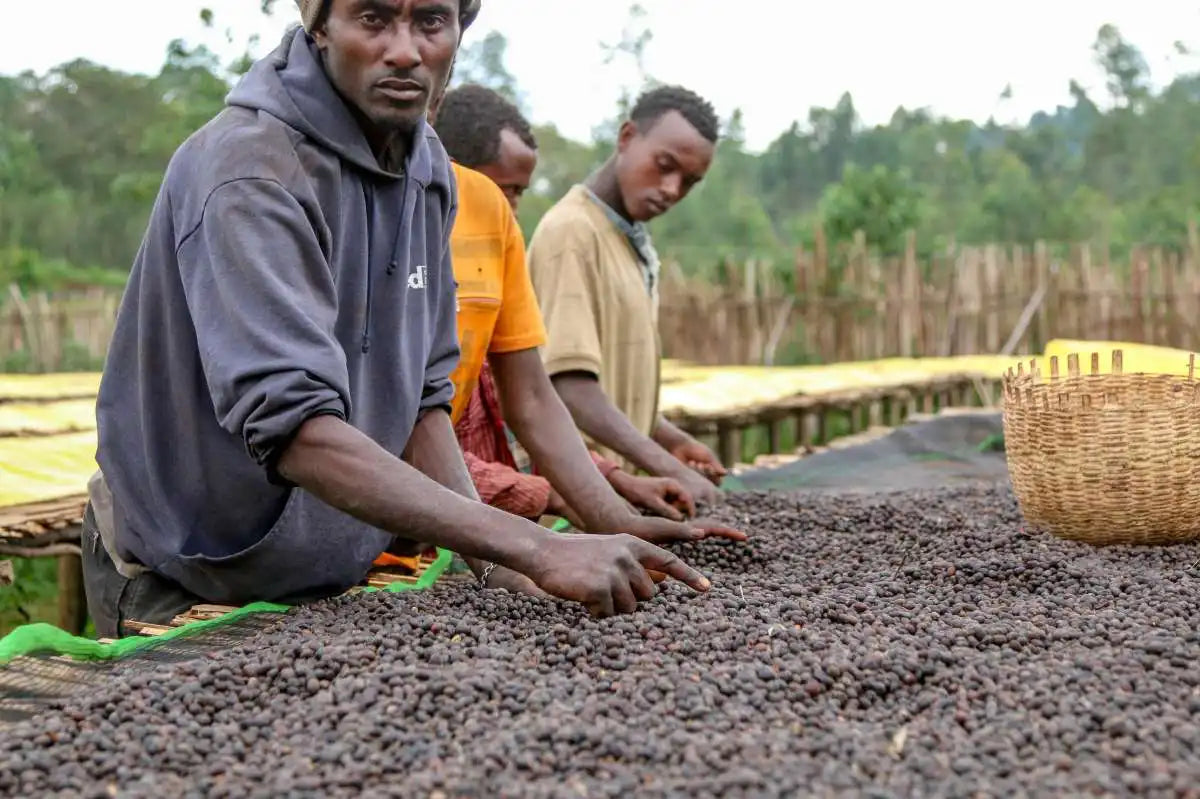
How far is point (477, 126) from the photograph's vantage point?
3424 millimetres

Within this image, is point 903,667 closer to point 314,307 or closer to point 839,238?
point 314,307

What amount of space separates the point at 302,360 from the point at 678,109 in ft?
7.68

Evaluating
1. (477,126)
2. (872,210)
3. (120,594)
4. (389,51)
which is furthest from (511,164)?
(872,210)

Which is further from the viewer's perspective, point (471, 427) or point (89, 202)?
point (89, 202)

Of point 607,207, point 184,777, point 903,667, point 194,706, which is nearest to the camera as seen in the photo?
point 184,777

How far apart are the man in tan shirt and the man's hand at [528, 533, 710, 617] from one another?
4.52 ft

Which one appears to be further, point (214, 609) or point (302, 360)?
point (214, 609)

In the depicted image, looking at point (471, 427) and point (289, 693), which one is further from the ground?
point (471, 427)

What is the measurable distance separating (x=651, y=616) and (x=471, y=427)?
4.10 ft

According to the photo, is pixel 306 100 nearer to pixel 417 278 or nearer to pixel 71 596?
pixel 417 278

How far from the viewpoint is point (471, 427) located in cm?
321

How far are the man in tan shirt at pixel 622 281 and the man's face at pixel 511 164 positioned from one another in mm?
140

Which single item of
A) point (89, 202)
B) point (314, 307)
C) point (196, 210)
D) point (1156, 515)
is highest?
point (89, 202)

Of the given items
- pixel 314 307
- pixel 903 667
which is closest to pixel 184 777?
pixel 314 307
